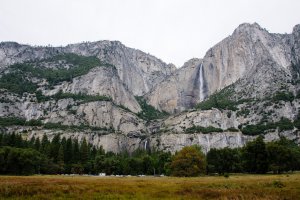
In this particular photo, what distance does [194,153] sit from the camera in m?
106

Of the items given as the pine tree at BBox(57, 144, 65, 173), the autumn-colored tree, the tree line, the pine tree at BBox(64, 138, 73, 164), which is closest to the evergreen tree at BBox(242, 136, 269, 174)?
the tree line

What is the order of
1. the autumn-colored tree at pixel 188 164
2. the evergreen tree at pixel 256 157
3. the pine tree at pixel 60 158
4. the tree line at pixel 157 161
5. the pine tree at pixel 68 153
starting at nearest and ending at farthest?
1. the tree line at pixel 157 161
2. the autumn-colored tree at pixel 188 164
3. the evergreen tree at pixel 256 157
4. the pine tree at pixel 60 158
5. the pine tree at pixel 68 153

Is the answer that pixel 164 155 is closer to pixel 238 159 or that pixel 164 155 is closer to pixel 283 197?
pixel 238 159

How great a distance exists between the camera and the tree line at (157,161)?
101 meters

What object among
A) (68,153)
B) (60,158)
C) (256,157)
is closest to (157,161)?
(68,153)

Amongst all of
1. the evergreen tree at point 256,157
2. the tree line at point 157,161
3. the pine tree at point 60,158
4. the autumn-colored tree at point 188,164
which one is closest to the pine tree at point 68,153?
the tree line at point 157,161

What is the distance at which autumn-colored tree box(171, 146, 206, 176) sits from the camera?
334 ft

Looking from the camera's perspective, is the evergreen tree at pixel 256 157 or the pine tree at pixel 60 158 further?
the pine tree at pixel 60 158

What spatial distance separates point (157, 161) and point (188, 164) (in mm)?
42164

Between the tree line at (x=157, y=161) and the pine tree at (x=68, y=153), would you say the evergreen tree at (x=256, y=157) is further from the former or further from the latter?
the pine tree at (x=68, y=153)

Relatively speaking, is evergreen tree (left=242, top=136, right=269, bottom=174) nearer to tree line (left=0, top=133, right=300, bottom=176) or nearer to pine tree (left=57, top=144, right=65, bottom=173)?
tree line (left=0, top=133, right=300, bottom=176)

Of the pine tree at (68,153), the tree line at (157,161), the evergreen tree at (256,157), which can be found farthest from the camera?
the pine tree at (68,153)

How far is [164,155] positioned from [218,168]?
35352mm

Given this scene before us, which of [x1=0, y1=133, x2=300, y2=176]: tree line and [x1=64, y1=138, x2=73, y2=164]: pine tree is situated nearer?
[x1=0, y1=133, x2=300, y2=176]: tree line
